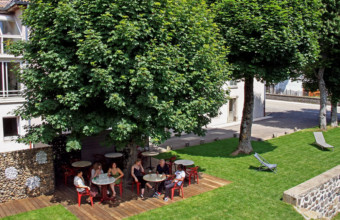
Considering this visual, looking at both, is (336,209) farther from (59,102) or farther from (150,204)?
(59,102)

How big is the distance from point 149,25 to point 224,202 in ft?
23.3

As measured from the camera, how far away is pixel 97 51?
9.80m

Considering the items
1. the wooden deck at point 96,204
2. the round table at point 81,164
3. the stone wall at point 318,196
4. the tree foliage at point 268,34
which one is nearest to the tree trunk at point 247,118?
the tree foliage at point 268,34

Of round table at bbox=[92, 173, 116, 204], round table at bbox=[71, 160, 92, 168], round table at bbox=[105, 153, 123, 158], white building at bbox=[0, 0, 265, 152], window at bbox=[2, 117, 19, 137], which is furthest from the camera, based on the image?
window at bbox=[2, 117, 19, 137]

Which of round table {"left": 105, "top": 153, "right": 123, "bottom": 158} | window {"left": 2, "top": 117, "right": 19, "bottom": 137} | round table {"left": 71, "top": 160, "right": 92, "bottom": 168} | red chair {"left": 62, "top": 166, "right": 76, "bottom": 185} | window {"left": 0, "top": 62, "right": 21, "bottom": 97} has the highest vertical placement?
window {"left": 0, "top": 62, "right": 21, "bottom": 97}

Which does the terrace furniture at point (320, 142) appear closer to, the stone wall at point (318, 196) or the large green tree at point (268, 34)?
the stone wall at point (318, 196)

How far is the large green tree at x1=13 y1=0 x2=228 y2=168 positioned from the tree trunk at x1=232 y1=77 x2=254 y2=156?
6704 mm

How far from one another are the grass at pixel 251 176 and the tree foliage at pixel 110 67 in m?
2.88

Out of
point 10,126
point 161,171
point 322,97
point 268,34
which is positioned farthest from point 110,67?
point 322,97

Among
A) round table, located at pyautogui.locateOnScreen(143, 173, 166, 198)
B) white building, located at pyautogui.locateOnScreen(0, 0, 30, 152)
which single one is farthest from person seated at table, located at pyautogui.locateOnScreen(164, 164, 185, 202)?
white building, located at pyautogui.locateOnScreen(0, 0, 30, 152)

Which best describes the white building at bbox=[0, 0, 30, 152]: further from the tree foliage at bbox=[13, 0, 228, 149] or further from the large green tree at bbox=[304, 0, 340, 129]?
the large green tree at bbox=[304, 0, 340, 129]

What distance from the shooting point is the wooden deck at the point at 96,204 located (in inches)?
421

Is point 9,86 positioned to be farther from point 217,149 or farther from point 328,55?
point 328,55

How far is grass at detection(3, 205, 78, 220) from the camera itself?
10.3 m
